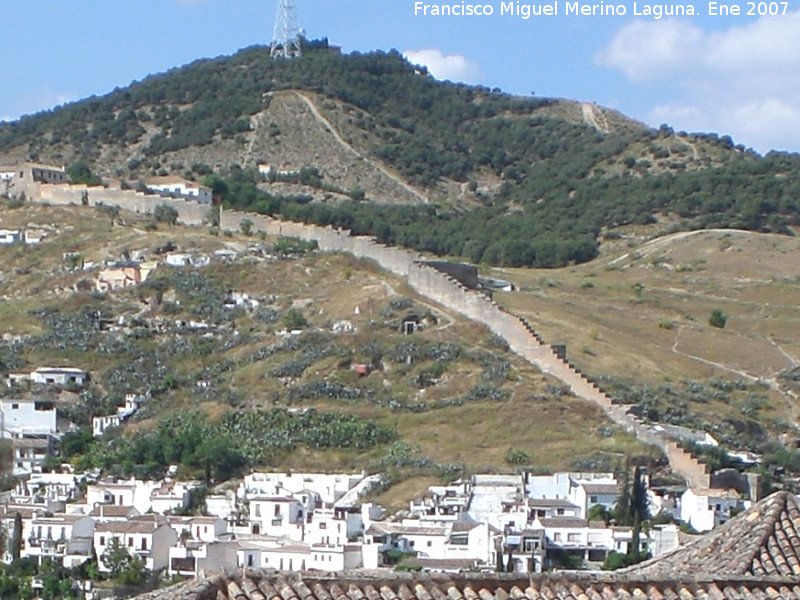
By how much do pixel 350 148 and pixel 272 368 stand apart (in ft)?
173

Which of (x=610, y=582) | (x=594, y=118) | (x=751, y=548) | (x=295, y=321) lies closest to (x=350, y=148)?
(x=594, y=118)

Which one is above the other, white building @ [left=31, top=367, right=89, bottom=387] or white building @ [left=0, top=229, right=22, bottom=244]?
white building @ [left=0, top=229, right=22, bottom=244]

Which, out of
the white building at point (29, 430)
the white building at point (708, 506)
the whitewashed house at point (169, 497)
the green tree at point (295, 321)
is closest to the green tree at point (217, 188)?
the green tree at point (295, 321)

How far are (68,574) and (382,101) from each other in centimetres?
8084

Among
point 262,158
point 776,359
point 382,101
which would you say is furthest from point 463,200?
point 776,359

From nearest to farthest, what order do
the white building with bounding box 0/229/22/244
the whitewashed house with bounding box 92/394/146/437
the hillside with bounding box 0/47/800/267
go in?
the whitewashed house with bounding box 92/394/146/437
the white building with bounding box 0/229/22/244
the hillside with bounding box 0/47/800/267

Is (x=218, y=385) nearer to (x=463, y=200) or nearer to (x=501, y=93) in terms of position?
(x=463, y=200)

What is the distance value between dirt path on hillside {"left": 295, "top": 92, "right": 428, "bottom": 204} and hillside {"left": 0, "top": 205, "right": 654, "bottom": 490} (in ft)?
116

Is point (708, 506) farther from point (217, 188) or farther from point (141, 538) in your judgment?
point (217, 188)

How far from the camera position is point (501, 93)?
129 metres

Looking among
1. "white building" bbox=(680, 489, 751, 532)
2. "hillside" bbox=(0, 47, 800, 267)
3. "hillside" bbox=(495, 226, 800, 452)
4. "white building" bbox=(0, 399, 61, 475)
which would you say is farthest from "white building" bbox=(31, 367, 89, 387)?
"hillside" bbox=(0, 47, 800, 267)

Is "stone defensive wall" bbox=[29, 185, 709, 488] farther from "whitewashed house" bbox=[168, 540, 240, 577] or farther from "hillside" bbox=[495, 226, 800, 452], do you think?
"whitewashed house" bbox=[168, 540, 240, 577]

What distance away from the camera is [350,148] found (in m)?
101

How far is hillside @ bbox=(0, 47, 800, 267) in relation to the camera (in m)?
82.1
